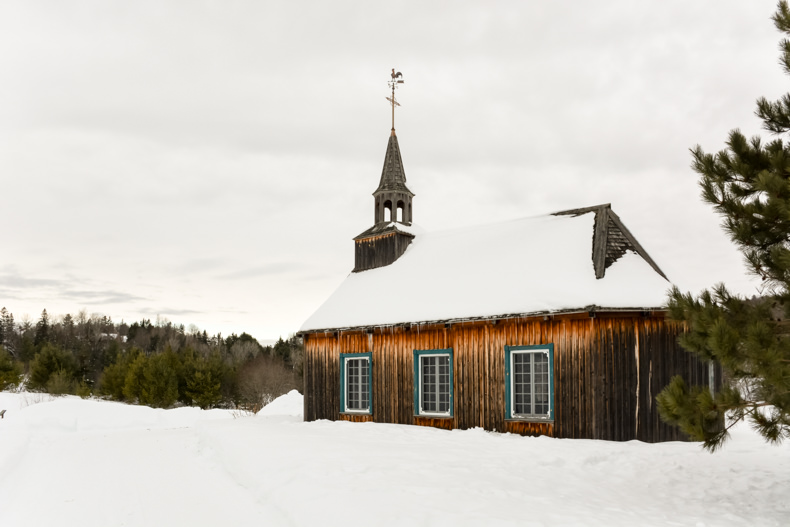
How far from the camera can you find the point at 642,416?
13805 millimetres

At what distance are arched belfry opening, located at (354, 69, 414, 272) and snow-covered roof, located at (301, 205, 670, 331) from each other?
51 centimetres

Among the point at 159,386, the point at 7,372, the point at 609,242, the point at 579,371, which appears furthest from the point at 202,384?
the point at 579,371

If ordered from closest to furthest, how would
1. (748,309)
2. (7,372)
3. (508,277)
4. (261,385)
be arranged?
→ (748,309) < (508,277) < (261,385) < (7,372)

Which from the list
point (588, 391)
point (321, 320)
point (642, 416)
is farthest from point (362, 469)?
point (321, 320)

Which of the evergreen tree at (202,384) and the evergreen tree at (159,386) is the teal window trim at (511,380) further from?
the evergreen tree at (159,386)

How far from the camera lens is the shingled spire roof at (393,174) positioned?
75.9 feet

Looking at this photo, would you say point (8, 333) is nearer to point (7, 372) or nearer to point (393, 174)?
point (7, 372)

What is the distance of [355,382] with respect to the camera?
19.1 m

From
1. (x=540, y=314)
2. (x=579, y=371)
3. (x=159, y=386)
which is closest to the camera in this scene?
(x=579, y=371)

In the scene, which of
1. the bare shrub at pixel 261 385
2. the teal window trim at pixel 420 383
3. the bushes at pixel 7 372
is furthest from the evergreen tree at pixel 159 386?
the teal window trim at pixel 420 383

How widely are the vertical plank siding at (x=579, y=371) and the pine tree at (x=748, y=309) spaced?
205 inches

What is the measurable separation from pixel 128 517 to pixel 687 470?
8634 millimetres

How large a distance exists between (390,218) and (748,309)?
17.8m

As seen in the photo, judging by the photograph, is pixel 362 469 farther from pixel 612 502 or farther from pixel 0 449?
pixel 0 449
